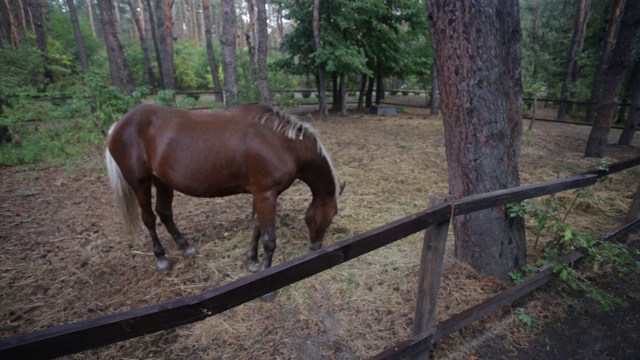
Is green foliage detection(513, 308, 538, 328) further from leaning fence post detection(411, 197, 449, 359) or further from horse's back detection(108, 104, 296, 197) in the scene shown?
horse's back detection(108, 104, 296, 197)

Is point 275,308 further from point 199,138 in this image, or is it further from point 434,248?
point 199,138

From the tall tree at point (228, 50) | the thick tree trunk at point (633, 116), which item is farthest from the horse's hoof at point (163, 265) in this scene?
the thick tree trunk at point (633, 116)

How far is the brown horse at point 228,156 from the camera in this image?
2.76 metres

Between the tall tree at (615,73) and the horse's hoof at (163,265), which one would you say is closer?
the horse's hoof at (163,265)

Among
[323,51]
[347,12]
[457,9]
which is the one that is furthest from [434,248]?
[347,12]

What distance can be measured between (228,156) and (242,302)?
1.79 m

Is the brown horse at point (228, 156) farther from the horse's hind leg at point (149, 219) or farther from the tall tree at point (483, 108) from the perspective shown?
the tall tree at point (483, 108)

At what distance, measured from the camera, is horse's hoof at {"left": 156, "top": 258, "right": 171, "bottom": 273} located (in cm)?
310

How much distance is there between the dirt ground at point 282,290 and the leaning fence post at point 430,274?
0.36 m

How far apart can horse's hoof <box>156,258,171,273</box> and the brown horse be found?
0.01 metres

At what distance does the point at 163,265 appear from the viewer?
3.11 meters

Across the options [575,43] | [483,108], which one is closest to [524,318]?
[483,108]

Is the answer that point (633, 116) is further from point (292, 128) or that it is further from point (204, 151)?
point (204, 151)

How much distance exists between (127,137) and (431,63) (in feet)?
45.2
